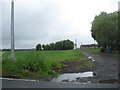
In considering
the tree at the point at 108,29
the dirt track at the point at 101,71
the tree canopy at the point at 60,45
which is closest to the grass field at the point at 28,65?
the dirt track at the point at 101,71

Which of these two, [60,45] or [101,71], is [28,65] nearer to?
[101,71]

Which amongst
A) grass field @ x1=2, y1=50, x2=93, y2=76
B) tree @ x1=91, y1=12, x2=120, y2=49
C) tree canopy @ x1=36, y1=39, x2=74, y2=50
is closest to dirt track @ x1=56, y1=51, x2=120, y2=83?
grass field @ x1=2, y1=50, x2=93, y2=76

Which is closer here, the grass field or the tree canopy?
the grass field

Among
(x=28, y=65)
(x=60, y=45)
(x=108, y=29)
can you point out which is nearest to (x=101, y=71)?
(x=28, y=65)

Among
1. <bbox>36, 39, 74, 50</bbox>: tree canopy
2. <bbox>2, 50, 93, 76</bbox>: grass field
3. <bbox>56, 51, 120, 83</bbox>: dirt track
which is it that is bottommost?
<bbox>56, 51, 120, 83</bbox>: dirt track

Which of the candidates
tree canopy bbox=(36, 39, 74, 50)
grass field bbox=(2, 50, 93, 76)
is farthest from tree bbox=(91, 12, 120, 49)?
tree canopy bbox=(36, 39, 74, 50)

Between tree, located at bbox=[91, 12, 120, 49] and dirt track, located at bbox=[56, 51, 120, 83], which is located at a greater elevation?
tree, located at bbox=[91, 12, 120, 49]

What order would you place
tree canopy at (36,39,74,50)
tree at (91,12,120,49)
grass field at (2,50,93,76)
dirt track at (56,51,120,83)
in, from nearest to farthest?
dirt track at (56,51,120,83) → grass field at (2,50,93,76) → tree at (91,12,120,49) → tree canopy at (36,39,74,50)

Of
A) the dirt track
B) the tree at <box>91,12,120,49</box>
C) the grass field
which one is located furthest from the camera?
the tree at <box>91,12,120,49</box>

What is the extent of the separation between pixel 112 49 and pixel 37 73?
28852 mm

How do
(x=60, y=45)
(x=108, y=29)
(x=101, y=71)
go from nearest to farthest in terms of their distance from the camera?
(x=101, y=71), (x=108, y=29), (x=60, y=45)

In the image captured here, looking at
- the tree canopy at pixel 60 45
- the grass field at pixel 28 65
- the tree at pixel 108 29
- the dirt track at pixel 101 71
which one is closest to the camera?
the dirt track at pixel 101 71

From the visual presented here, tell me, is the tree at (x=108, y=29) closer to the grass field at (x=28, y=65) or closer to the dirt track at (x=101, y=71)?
the dirt track at (x=101, y=71)

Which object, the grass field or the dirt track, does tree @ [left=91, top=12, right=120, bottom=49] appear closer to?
the dirt track
